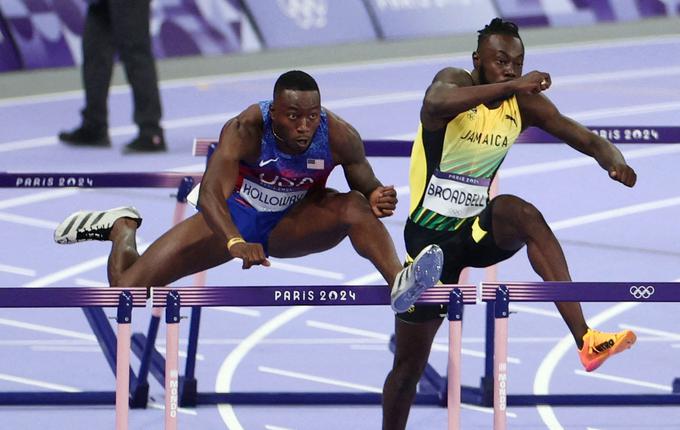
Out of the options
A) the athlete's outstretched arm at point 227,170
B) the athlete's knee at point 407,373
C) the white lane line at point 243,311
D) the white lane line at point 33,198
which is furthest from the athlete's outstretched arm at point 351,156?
the white lane line at point 33,198

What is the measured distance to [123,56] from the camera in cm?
1276

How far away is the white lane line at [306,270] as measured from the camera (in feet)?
32.2

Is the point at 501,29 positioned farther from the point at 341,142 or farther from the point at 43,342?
the point at 43,342

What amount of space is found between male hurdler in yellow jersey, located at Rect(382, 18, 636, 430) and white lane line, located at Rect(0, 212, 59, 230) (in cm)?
506

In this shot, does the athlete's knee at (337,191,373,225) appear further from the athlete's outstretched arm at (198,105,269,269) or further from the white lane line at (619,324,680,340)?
the white lane line at (619,324,680,340)

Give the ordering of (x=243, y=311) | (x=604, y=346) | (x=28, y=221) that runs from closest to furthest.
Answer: (x=604, y=346) < (x=243, y=311) < (x=28, y=221)

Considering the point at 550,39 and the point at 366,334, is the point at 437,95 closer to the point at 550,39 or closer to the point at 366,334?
the point at 366,334

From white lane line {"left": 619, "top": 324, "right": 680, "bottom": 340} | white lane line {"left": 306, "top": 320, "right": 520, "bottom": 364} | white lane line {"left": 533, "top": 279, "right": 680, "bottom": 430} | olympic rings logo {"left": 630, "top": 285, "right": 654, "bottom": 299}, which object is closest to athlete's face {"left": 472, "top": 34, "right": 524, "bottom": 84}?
olympic rings logo {"left": 630, "top": 285, "right": 654, "bottom": 299}

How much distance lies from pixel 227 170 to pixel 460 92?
0.99m

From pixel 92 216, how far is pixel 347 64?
1141 cm

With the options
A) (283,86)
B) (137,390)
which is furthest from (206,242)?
(137,390)

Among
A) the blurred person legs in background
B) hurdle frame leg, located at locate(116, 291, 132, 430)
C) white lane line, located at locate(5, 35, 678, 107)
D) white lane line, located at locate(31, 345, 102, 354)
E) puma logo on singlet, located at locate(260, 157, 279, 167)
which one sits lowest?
hurdle frame leg, located at locate(116, 291, 132, 430)

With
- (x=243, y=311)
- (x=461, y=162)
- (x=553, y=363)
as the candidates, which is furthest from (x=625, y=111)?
(x=461, y=162)

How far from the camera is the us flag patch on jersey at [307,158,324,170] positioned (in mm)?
6164
